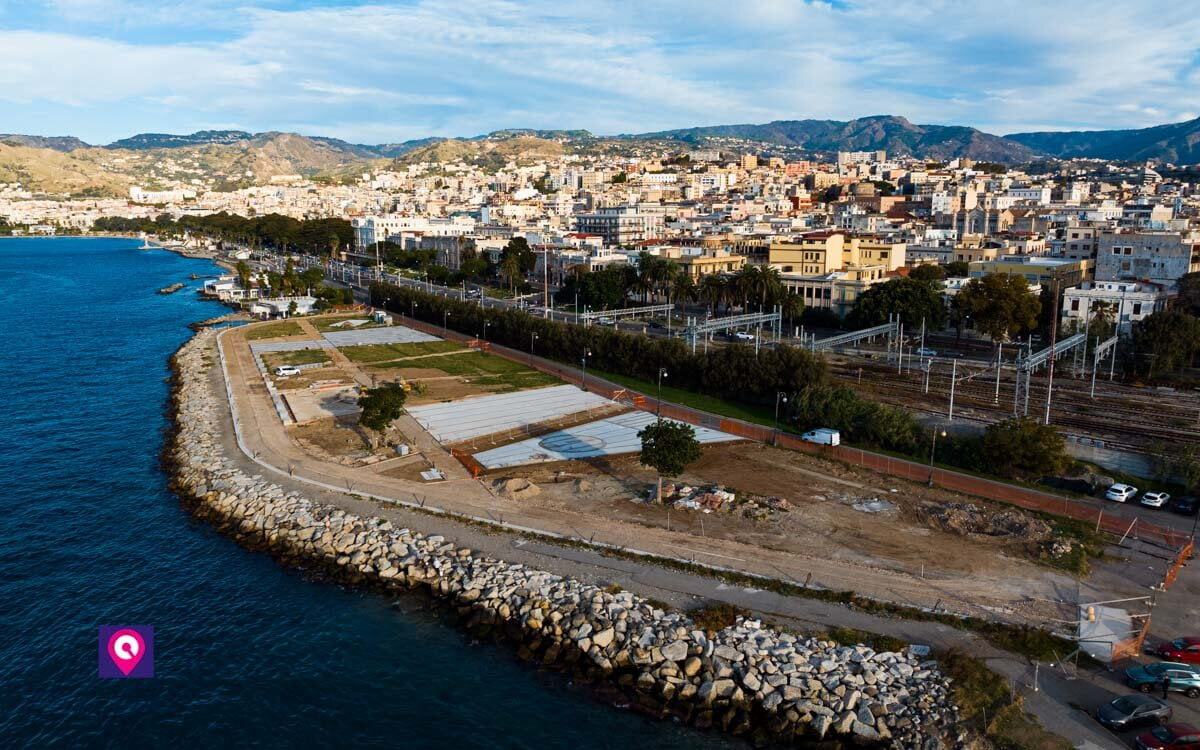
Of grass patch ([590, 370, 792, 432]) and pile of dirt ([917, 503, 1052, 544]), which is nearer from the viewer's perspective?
pile of dirt ([917, 503, 1052, 544])

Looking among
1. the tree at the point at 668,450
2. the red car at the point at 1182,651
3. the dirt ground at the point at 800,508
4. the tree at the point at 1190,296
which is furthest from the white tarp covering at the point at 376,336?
the tree at the point at 1190,296

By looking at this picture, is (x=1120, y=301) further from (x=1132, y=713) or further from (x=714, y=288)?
(x=1132, y=713)

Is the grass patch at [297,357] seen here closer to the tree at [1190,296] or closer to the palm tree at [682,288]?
the palm tree at [682,288]

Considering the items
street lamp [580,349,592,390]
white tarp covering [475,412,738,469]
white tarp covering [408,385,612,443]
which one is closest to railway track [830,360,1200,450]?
white tarp covering [475,412,738,469]

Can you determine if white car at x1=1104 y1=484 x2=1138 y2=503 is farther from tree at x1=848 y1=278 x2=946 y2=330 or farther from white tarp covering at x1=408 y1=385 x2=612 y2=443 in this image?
tree at x1=848 y1=278 x2=946 y2=330

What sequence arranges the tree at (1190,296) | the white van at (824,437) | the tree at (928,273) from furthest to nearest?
the tree at (928,273)
the tree at (1190,296)
the white van at (824,437)
